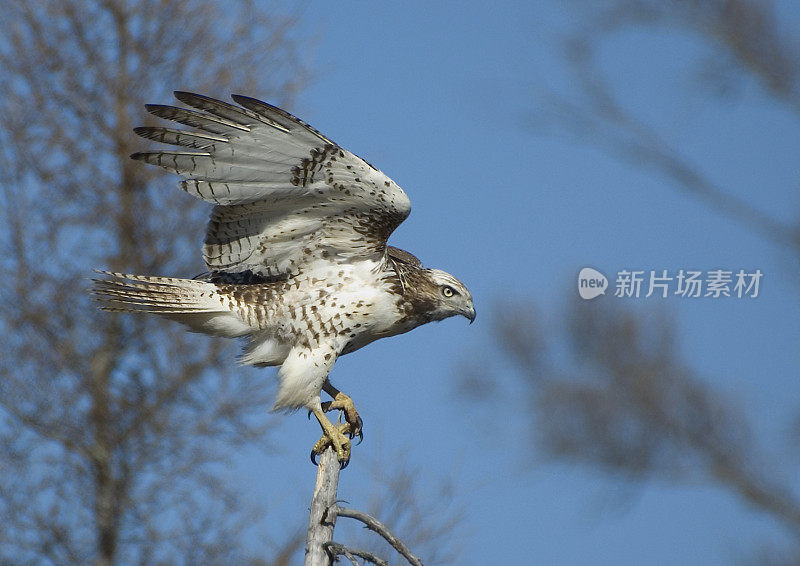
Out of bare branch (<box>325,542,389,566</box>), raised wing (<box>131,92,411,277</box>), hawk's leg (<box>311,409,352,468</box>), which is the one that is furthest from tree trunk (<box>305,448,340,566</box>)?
raised wing (<box>131,92,411,277</box>)

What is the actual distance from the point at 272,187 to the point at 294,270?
0.51 metres

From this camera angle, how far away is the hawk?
176 inches

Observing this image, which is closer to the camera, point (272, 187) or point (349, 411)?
point (272, 187)

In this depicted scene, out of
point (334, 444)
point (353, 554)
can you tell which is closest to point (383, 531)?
point (353, 554)

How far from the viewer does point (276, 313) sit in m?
4.84

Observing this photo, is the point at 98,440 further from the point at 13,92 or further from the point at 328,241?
A: the point at 328,241

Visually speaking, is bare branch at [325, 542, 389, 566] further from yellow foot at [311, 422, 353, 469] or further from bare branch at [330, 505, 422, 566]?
yellow foot at [311, 422, 353, 469]

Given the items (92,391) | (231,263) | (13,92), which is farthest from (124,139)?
(231,263)

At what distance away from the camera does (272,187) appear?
180 inches

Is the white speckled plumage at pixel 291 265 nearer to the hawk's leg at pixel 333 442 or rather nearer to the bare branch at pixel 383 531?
the hawk's leg at pixel 333 442

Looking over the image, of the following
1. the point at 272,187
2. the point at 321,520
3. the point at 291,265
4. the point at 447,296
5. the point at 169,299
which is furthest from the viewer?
the point at 447,296

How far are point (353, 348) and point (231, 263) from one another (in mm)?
666

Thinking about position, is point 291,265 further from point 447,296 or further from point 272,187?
point 447,296

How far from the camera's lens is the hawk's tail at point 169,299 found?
4.82 metres
